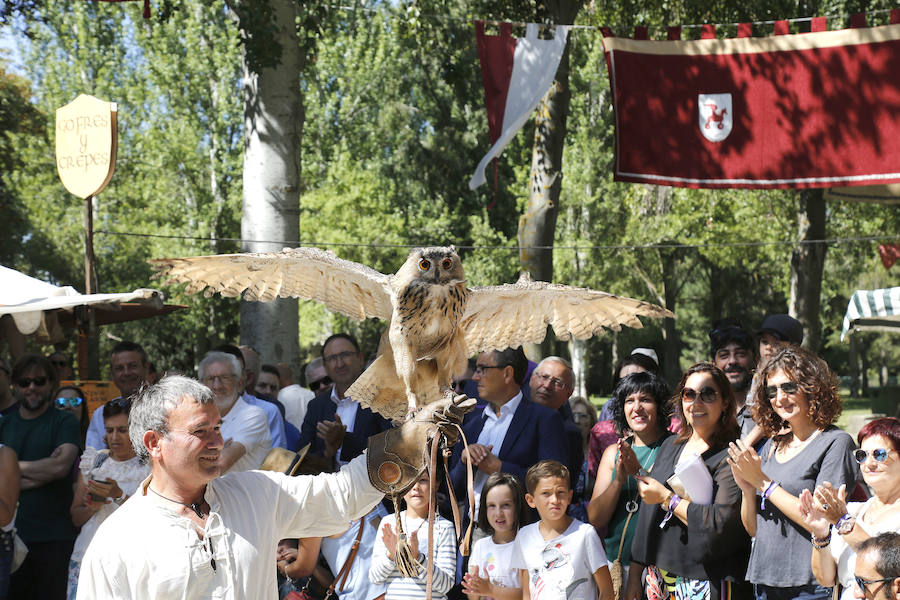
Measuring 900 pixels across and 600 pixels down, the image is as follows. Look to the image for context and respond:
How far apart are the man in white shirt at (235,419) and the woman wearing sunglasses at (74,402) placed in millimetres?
1236

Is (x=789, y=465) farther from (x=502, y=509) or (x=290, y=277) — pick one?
(x=290, y=277)

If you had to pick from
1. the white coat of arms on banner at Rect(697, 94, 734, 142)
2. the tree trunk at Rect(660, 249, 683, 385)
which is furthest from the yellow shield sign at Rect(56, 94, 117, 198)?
the tree trunk at Rect(660, 249, 683, 385)

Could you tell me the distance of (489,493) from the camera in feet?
13.0

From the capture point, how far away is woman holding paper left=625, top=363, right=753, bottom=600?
11.4 ft

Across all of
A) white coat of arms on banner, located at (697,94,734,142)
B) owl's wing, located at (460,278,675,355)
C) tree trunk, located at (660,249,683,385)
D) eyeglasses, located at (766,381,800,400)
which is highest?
white coat of arms on banner, located at (697,94,734,142)

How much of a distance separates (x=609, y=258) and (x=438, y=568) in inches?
896

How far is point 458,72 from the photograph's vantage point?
8.11 m

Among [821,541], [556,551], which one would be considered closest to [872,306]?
[556,551]

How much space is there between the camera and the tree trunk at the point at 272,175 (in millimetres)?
7410

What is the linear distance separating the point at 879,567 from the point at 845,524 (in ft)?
0.64

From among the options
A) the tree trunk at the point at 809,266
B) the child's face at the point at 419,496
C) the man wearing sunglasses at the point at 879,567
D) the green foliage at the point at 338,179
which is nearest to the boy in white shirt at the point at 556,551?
the child's face at the point at 419,496

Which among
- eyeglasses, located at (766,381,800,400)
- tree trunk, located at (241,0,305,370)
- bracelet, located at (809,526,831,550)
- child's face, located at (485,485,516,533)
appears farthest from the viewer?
tree trunk, located at (241,0,305,370)

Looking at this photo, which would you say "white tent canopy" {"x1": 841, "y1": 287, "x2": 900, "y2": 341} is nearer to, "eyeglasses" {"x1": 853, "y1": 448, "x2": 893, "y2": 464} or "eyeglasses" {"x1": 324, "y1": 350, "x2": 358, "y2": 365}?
"eyeglasses" {"x1": 324, "y1": 350, "x2": 358, "y2": 365}

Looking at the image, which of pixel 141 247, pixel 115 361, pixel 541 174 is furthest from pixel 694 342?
pixel 115 361
